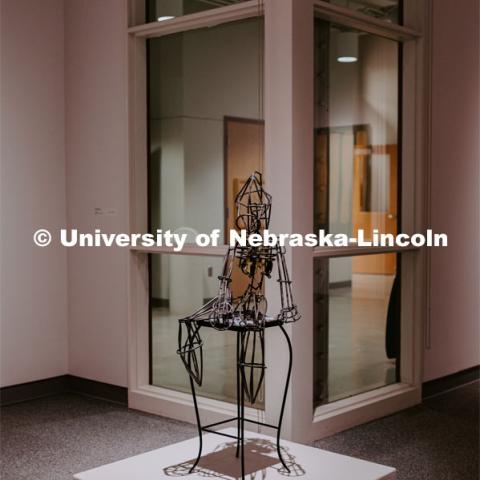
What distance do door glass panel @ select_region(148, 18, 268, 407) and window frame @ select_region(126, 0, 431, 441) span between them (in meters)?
0.08

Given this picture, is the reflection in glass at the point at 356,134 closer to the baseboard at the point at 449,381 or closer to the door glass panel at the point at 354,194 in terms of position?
the door glass panel at the point at 354,194

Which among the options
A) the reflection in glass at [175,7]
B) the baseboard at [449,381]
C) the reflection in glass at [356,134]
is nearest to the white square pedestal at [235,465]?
the reflection in glass at [356,134]

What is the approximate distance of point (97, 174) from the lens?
4.82 metres

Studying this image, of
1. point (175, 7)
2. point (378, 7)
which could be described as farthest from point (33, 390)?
point (378, 7)

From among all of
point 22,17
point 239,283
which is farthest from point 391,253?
point 22,17

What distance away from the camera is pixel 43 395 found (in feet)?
16.1

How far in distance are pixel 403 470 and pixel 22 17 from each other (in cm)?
330

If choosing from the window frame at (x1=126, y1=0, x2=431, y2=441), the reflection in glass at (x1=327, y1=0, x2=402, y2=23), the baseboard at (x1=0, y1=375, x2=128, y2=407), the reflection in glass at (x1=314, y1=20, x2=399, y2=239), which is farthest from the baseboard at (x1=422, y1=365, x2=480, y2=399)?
the reflection in glass at (x1=327, y1=0, x2=402, y2=23)

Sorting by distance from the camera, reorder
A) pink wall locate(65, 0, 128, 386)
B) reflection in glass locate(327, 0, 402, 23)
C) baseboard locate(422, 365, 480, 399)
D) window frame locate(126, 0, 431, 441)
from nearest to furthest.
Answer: window frame locate(126, 0, 431, 441) → reflection in glass locate(327, 0, 402, 23) → pink wall locate(65, 0, 128, 386) → baseboard locate(422, 365, 480, 399)

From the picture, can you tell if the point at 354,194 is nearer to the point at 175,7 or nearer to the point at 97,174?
the point at 175,7

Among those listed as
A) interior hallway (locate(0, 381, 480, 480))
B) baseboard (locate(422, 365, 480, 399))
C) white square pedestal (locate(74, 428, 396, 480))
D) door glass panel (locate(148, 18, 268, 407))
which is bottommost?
interior hallway (locate(0, 381, 480, 480))

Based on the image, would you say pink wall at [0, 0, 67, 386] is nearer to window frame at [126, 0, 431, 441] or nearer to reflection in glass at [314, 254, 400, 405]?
window frame at [126, 0, 431, 441]

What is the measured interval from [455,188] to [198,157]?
1718mm

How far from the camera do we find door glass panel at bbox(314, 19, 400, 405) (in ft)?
13.7
